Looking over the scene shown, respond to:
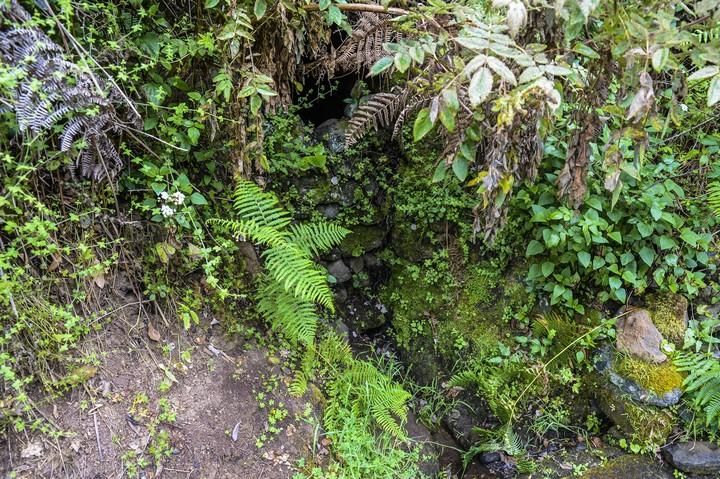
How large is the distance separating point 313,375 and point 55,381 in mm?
1500

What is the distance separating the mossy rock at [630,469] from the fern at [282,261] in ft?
6.77

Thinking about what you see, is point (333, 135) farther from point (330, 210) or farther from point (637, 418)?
point (637, 418)

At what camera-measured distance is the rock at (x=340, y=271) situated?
4.02 m

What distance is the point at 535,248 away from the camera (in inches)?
130

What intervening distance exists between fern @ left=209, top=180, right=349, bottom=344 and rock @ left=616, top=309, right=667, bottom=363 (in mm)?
2054

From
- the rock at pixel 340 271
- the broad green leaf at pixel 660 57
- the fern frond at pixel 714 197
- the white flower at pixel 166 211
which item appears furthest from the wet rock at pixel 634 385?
the white flower at pixel 166 211

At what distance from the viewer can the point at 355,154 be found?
3932mm

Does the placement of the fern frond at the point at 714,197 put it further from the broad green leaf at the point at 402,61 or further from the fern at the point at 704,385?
the broad green leaf at the point at 402,61

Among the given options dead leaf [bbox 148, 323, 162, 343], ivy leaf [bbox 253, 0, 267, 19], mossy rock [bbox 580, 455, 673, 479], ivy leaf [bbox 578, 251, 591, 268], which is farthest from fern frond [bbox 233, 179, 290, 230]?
mossy rock [bbox 580, 455, 673, 479]

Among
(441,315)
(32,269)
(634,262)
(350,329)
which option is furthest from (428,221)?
(32,269)

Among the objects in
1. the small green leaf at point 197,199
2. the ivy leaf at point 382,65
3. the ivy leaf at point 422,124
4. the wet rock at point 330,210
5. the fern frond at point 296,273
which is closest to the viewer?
the ivy leaf at point 422,124

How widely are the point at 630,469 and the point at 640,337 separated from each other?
86 cm

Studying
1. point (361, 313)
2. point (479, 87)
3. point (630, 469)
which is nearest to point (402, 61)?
point (479, 87)

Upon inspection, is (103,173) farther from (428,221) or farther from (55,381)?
(428,221)
